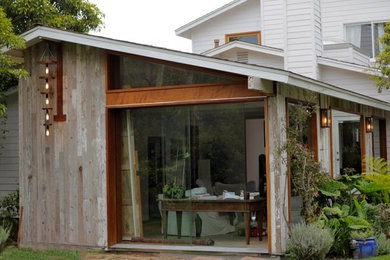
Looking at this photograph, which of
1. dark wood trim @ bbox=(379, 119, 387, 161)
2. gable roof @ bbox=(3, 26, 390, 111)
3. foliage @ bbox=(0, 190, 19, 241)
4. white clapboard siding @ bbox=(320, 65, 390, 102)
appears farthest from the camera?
dark wood trim @ bbox=(379, 119, 387, 161)

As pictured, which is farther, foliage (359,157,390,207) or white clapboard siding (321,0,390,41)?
white clapboard siding (321,0,390,41)

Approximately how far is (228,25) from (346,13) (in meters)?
3.89

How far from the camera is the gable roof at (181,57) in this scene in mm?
8680

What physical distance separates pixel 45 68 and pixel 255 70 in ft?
13.0

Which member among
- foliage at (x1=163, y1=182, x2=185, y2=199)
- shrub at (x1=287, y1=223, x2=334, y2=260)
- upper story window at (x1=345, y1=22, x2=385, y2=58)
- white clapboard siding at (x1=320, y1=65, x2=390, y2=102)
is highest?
upper story window at (x1=345, y1=22, x2=385, y2=58)

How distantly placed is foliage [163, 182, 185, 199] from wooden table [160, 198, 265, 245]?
0.07 meters

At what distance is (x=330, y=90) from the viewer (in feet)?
34.2

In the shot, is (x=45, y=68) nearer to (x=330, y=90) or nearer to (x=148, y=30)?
(x=330, y=90)

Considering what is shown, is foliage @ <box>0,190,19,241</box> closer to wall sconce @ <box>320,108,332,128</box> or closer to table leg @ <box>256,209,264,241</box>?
table leg @ <box>256,209,264,241</box>

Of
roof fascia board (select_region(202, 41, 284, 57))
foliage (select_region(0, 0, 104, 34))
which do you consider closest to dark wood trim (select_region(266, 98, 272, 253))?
foliage (select_region(0, 0, 104, 34))

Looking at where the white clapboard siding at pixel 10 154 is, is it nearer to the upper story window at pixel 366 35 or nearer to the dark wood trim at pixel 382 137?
the dark wood trim at pixel 382 137

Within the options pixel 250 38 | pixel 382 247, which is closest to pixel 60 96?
pixel 382 247

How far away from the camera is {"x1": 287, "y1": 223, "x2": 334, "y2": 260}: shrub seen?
28.6 feet

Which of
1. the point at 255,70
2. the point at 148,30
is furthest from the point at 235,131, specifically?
the point at 148,30
